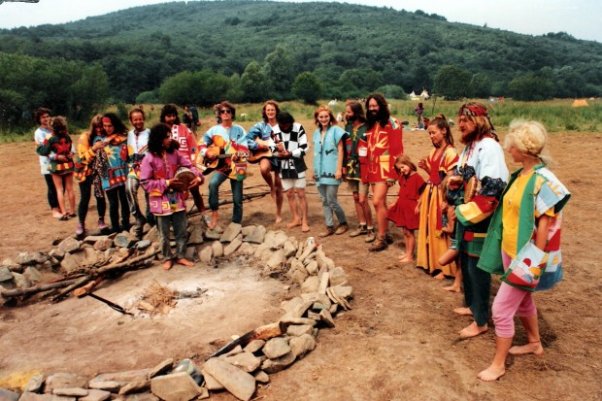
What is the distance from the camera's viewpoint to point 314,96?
4988cm

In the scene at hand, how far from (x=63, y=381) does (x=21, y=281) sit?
273 centimetres

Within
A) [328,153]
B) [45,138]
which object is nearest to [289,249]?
[328,153]

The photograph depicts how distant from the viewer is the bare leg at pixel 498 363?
3.21 m

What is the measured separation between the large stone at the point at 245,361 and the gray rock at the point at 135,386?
60 centimetres

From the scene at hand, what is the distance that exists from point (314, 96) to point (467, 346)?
4780 cm

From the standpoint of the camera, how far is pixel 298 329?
12.8 ft

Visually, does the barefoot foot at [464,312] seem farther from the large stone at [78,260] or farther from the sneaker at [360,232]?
the large stone at [78,260]

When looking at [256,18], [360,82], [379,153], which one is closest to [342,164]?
[379,153]

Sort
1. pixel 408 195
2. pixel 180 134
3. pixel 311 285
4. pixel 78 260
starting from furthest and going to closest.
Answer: pixel 180 134, pixel 78 260, pixel 408 195, pixel 311 285

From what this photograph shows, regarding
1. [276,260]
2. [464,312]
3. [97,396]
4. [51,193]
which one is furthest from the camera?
[51,193]

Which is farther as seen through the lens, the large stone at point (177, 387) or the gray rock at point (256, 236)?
the gray rock at point (256, 236)

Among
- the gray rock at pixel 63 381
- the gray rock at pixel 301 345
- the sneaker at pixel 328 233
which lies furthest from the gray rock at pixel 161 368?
the sneaker at pixel 328 233

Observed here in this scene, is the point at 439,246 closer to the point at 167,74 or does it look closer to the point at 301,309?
the point at 301,309

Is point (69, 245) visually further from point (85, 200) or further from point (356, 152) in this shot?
point (356, 152)
